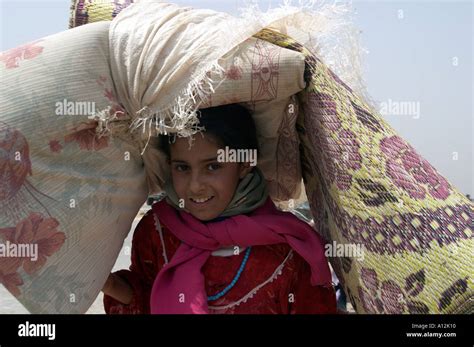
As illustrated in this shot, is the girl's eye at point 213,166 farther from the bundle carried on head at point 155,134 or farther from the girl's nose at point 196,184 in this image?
the bundle carried on head at point 155,134

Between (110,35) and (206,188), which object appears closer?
(110,35)

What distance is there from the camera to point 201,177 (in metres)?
1.94

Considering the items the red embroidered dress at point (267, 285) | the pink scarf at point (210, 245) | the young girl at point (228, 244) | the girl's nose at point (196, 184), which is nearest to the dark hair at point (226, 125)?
the young girl at point (228, 244)

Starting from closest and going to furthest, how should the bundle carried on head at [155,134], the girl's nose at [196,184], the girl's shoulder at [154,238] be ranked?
the bundle carried on head at [155,134] < the girl's nose at [196,184] < the girl's shoulder at [154,238]

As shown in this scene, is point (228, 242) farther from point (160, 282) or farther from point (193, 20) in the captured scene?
point (193, 20)

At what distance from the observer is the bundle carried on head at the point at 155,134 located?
162 cm

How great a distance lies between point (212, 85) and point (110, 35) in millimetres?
346

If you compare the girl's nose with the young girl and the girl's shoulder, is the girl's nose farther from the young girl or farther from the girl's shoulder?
the girl's shoulder

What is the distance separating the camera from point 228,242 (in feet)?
6.45

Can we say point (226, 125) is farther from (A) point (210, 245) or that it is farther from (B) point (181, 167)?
(A) point (210, 245)

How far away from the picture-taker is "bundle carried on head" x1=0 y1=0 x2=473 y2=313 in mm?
1625
